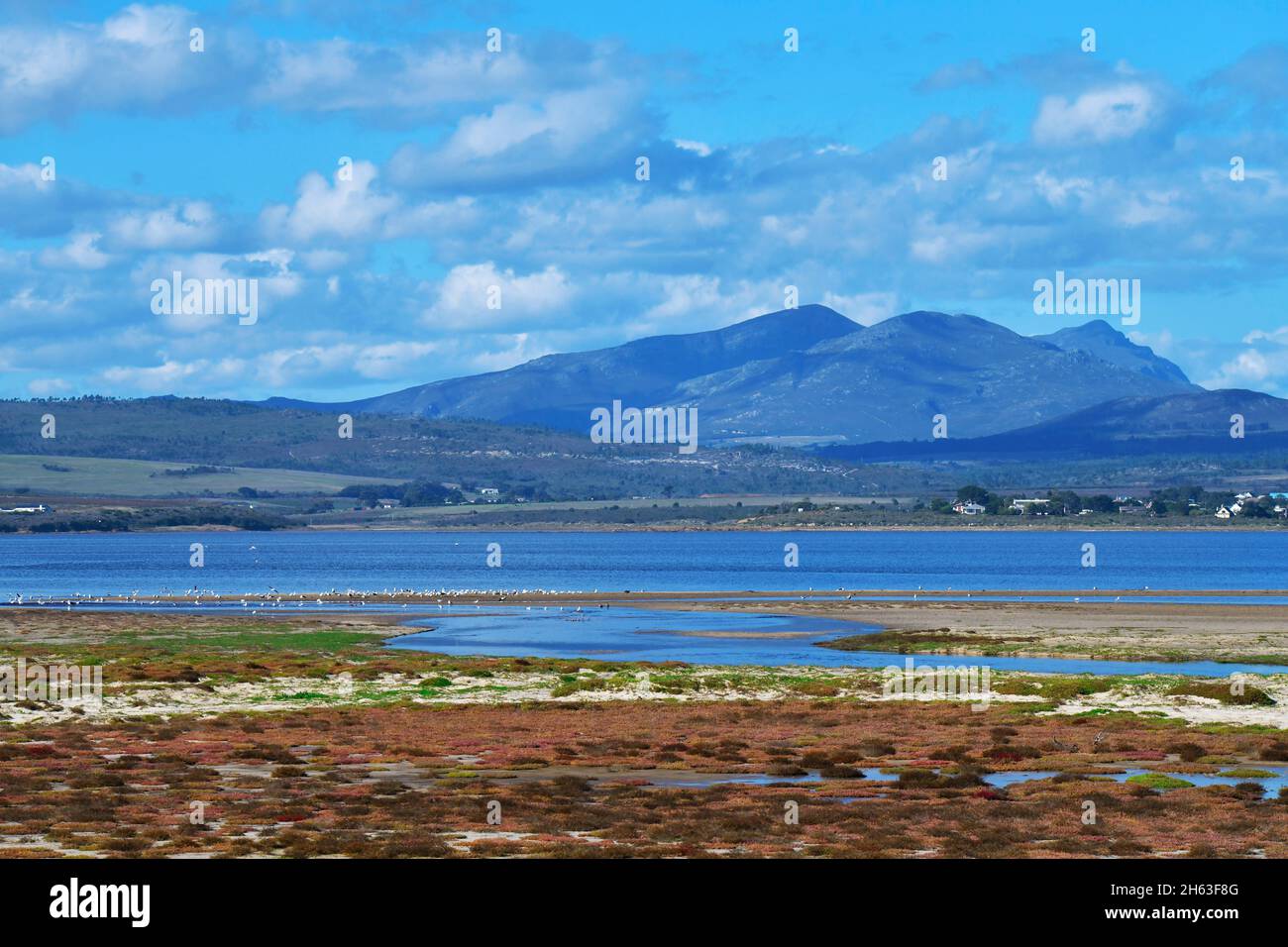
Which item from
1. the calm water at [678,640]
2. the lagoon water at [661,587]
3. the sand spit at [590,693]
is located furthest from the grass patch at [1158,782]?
the lagoon water at [661,587]

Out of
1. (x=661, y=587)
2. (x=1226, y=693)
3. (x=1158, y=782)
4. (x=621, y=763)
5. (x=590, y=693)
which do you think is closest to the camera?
(x=1158, y=782)

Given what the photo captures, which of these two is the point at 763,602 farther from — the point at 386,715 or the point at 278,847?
the point at 278,847

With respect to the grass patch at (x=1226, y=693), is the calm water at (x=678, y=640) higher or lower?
lower

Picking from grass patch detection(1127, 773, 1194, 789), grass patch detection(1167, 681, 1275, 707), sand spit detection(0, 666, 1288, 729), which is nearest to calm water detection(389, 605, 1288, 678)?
sand spit detection(0, 666, 1288, 729)

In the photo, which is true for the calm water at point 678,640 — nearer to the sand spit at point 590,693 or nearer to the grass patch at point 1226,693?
the sand spit at point 590,693

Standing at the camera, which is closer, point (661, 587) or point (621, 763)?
point (621, 763)

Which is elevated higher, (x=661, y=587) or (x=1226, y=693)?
(x=1226, y=693)

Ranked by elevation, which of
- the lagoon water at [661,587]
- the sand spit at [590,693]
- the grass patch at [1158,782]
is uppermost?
the grass patch at [1158,782]

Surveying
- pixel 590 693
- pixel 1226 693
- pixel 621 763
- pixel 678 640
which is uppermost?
pixel 621 763

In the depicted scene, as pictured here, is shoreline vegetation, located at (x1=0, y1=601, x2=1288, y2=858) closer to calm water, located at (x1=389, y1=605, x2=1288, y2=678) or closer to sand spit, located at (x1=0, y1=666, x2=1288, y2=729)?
sand spit, located at (x1=0, y1=666, x2=1288, y2=729)

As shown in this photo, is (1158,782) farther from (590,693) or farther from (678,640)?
(678,640)

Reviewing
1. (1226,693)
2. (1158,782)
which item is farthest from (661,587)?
(1158,782)
